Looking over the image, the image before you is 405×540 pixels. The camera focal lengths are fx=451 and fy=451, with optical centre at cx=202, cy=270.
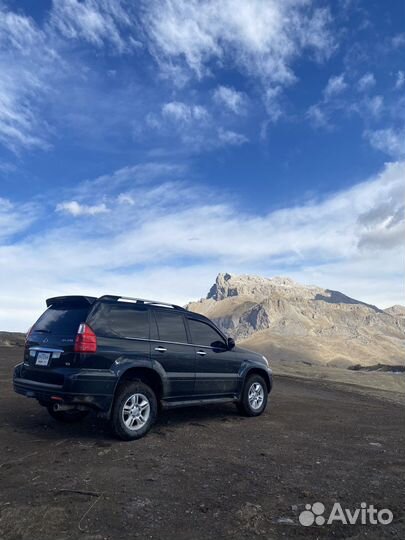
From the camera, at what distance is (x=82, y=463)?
5.15m

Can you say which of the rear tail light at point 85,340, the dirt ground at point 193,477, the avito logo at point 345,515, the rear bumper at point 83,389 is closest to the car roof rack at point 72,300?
the rear tail light at point 85,340

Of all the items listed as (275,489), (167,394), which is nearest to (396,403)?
(167,394)

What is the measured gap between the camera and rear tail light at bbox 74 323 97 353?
599 cm

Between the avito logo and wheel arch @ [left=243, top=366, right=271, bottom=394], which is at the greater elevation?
wheel arch @ [left=243, top=366, right=271, bottom=394]

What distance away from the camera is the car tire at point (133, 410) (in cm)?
606

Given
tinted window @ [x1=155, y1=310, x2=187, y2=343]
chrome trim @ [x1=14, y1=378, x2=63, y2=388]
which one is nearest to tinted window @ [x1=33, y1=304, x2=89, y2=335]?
chrome trim @ [x1=14, y1=378, x2=63, y2=388]

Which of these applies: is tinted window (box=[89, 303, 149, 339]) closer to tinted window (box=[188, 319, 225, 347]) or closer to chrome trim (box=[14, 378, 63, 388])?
chrome trim (box=[14, 378, 63, 388])

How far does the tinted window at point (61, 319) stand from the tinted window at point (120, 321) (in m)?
0.21

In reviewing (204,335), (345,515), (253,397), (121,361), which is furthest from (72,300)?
(345,515)

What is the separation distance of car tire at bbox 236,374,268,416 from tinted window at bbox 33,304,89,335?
3.55 metres

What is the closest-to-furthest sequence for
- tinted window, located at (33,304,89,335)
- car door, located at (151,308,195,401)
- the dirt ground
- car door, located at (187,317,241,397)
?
the dirt ground, tinted window, located at (33,304,89,335), car door, located at (151,308,195,401), car door, located at (187,317,241,397)

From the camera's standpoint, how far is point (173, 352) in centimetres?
707

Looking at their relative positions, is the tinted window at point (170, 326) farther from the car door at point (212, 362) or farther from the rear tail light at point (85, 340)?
the rear tail light at point (85, 340)

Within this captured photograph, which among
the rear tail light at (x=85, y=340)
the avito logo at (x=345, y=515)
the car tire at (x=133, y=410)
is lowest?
the avito logo at (x=345, y=515)
